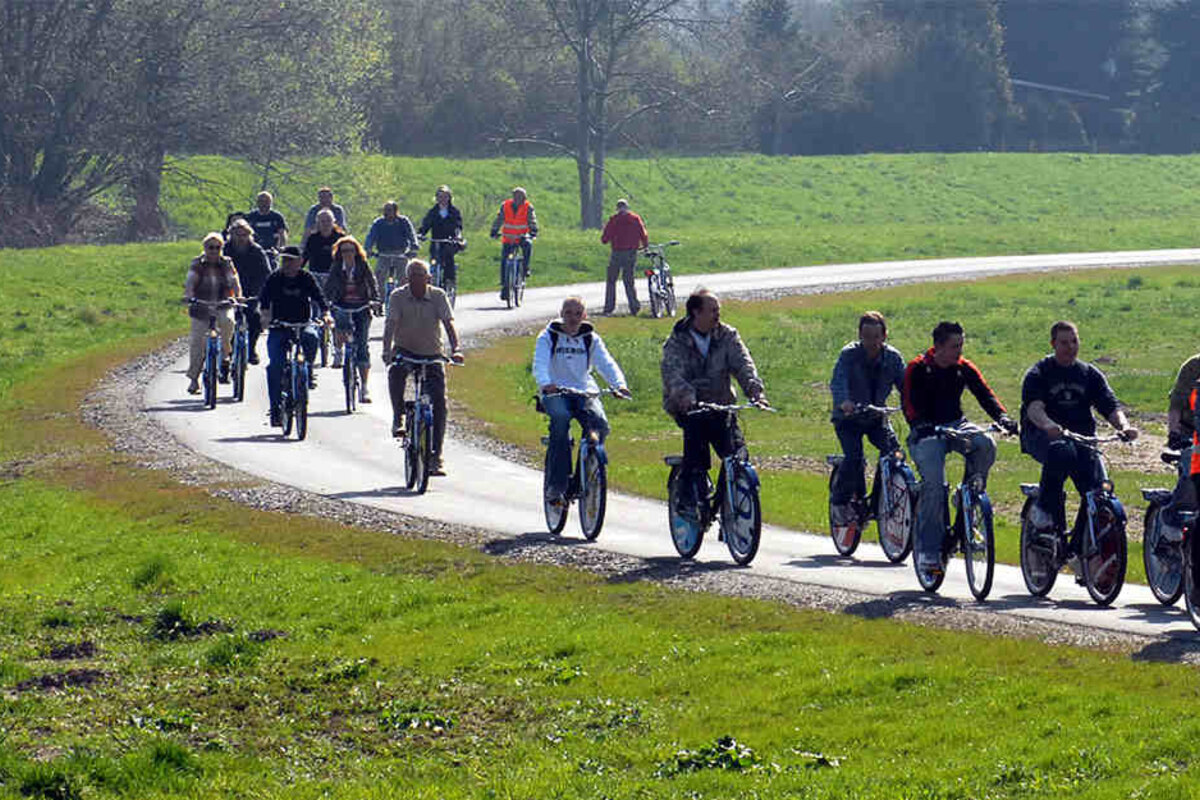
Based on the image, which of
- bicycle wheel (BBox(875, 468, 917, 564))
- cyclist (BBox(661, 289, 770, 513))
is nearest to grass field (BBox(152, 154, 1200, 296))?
bicycle wheel (BBox(875, 468, 917, 564))

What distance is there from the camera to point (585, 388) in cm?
1606

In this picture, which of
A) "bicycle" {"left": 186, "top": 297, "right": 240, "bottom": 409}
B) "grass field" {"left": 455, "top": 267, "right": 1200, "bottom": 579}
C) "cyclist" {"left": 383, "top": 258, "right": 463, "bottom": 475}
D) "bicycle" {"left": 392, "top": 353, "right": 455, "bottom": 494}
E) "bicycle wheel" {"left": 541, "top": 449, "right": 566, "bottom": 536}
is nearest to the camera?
"bicycle wheel" {"left": 541, "top": 449, "right": 566, "bottom": 536}

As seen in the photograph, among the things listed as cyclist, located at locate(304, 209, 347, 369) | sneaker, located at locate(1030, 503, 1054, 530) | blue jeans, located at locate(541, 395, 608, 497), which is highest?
cyclist, located at locate(304, 209, 347, 369)

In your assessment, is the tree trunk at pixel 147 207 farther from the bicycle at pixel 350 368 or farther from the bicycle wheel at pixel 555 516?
the bicycle wheel at pixel 555 516

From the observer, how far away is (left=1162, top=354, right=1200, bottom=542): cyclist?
12.4 metres

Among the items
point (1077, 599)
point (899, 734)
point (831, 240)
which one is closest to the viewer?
point (899, 734)

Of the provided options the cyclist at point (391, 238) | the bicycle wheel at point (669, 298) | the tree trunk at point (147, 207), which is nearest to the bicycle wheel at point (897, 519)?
the cyclist at point (391, 238)

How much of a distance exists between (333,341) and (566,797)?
20409 millimetres

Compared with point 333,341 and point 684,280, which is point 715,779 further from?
point 684,280

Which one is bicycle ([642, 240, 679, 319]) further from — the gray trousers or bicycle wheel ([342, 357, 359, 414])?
bicycle wheel ([342, 357, 359, 414])

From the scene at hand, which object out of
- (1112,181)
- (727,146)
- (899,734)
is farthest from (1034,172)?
(899,734)

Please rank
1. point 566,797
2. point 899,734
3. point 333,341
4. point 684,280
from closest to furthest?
1. point 566,797
2. point 899,734
3. point 333,341
4. point 684,280

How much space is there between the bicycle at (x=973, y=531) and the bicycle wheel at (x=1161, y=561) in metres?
1.03

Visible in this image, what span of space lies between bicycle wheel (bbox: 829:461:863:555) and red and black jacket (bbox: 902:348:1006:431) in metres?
A: 2.10
